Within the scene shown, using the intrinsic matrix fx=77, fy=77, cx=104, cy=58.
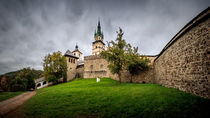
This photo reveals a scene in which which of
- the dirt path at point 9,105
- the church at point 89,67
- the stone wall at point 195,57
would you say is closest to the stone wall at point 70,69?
the church at point 89,67

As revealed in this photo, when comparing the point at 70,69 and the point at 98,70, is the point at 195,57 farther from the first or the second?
the point at 70,69

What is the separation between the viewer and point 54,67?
25.5 metres

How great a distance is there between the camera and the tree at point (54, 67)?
970 inches

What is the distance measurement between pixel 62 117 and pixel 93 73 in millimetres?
25404

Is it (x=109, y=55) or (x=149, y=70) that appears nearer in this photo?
(x=109, y=55)

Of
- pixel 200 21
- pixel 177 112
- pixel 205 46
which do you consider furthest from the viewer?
pixel 200 21

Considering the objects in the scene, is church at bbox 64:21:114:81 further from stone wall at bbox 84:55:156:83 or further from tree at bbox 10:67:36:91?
tree at bbox 10:67:36:91

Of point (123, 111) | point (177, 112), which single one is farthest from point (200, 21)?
point (123, 111)

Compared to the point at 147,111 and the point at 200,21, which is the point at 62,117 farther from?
the point at 200,21

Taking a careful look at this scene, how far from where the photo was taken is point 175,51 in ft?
23.1

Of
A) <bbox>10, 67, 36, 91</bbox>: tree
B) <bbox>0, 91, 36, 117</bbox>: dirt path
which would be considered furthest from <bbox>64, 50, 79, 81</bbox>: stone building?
<bbox>0, 91, 36, 117</bbox>: dirt path

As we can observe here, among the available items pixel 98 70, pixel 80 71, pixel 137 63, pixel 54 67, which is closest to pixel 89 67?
pixel 98 70

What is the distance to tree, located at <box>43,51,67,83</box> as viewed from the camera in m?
24.6

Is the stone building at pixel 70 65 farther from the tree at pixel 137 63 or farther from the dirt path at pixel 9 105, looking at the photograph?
the tree at pixel 137 63
